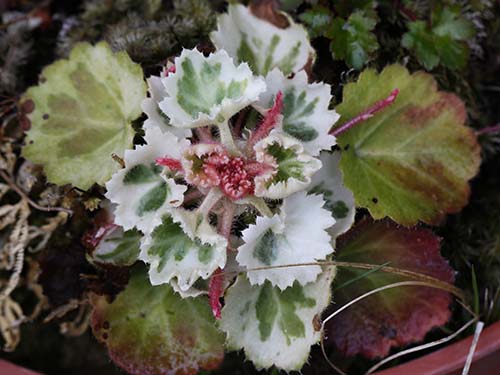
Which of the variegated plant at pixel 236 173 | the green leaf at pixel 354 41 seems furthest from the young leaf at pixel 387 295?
the green leaf at pixel 354 41

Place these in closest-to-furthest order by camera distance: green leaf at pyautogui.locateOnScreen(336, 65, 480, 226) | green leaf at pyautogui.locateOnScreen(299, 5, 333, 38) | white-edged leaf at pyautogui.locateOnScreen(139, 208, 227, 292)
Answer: white-edged leaf at pyautogui.locateOnScreen(139, 208, 227, 292)
green leaf at pyautogui.locateOnScreen(336, 65, 480, 226)
green leaf at pyautogui.locateOnScreen(299, 5, 333, 38)

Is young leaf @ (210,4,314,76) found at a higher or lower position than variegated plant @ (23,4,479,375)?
higher

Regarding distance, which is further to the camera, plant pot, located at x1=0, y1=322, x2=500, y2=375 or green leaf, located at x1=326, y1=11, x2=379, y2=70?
green leaf, located at x1=326, y1=11, x2=379, y2=70

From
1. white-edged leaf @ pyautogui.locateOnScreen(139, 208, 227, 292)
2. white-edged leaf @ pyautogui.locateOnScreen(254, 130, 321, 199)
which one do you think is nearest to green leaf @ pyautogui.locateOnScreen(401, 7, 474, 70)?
white-edged leaf @ pyautogui.locateOnScreen(254, 130, 321, 199)

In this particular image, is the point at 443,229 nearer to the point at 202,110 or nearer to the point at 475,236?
the point at 475,236

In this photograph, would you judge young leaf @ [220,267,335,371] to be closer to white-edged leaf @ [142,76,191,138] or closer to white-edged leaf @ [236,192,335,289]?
white-edged leaf @ [236,192,335,289]
